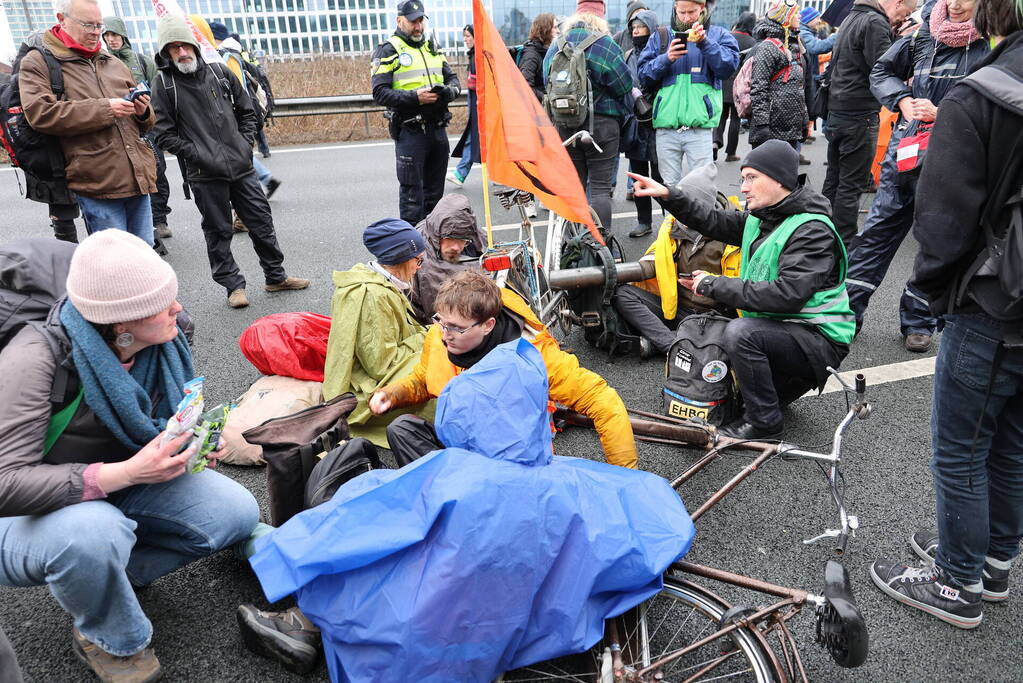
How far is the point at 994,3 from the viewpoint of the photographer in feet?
6.07

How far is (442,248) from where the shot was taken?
3.91 m

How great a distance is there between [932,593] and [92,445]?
2.73m

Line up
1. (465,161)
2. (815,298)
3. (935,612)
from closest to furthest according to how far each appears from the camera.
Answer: (935,612) < (815,298) < (465,161)

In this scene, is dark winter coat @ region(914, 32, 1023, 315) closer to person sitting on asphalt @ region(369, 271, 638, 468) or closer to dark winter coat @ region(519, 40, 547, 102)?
person sitting on asphalt @ region(369, 271, 638, 468)

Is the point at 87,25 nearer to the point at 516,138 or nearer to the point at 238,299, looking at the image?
the point at 238,299

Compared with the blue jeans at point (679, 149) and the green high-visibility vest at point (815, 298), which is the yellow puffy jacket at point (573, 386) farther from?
the blue jeans at point (679, 149)

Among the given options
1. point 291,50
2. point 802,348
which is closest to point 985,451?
point 802,348

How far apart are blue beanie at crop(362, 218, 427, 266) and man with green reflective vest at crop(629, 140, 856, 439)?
1.18m

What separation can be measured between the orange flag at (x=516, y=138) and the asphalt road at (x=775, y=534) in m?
1.20

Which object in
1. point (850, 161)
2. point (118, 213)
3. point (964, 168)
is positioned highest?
point (964, 168)

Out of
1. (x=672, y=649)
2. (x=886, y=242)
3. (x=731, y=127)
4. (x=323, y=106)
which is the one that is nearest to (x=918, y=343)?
(x=886, y=242)

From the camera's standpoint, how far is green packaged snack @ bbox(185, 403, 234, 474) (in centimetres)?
215

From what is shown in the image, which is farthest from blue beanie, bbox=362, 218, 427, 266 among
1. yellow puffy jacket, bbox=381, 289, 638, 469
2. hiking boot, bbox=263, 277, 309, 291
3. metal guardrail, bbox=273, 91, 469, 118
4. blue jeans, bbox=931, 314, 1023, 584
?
metal guardrail, bbox=273, 91, 469, 118

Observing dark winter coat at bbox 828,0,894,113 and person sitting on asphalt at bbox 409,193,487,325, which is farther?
dark winter coat at bbox 828,0,894,113
